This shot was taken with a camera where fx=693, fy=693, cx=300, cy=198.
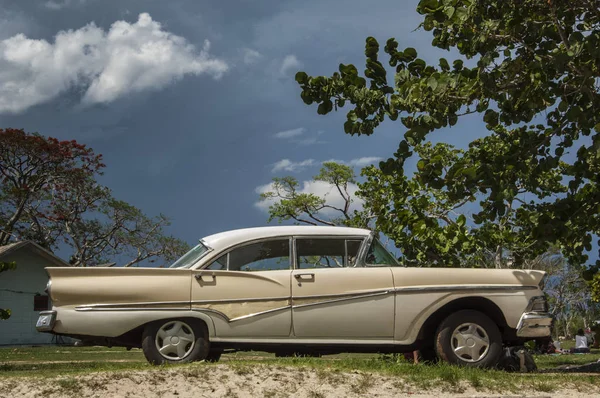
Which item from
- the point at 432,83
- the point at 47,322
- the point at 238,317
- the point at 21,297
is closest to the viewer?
the point at 47,322

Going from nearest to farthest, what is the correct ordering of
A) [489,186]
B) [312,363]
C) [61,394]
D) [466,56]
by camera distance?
1. [61,394]
2. [312,363]
3. [489,186]
4. [466,56]

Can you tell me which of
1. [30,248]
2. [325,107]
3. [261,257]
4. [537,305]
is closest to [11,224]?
[30,248]

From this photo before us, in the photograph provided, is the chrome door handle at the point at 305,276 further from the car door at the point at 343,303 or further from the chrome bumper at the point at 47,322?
the chrome bumper at the point at 47,322

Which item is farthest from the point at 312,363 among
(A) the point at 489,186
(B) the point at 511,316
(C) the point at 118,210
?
(C) the point at 118,210

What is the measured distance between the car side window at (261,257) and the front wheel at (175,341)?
2.68 feet

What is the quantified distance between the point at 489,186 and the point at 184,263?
4.65m

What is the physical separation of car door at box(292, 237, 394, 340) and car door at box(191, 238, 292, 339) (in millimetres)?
160

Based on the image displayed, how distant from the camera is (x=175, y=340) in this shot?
7707mm

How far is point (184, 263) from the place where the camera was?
817 cm

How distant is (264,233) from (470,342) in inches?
106

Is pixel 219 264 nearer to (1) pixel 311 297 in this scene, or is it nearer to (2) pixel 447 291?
(1) pixel 311 297

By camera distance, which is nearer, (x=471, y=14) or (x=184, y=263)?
(x=184, y=263)

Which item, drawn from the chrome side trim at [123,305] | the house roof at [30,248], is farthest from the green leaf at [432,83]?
the house roof at [30,248]

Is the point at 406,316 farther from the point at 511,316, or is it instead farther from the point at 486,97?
the point at 486,97
